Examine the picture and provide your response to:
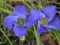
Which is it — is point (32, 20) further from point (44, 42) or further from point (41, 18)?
point (44, 42)

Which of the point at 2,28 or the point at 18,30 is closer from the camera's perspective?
the point at 18,30

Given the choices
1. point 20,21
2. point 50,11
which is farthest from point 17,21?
point 50,11

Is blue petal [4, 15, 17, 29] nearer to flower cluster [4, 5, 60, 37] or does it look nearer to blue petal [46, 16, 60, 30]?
flower cluster [4, 5, 60, 37]

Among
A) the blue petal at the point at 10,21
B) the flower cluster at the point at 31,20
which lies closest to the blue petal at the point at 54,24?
the flower cluster at the point at 31,20

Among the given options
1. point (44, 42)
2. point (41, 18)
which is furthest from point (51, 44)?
point (41, 18)

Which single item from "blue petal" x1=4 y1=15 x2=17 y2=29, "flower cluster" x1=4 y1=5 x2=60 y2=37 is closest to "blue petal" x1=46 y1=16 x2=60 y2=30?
"flower cluster" x1=4 y1=5 x2=60 y2=37

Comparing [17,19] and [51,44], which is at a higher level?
[17,19]

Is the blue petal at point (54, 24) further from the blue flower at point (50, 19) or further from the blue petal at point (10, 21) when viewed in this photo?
the blue petal at point (10, 21)
